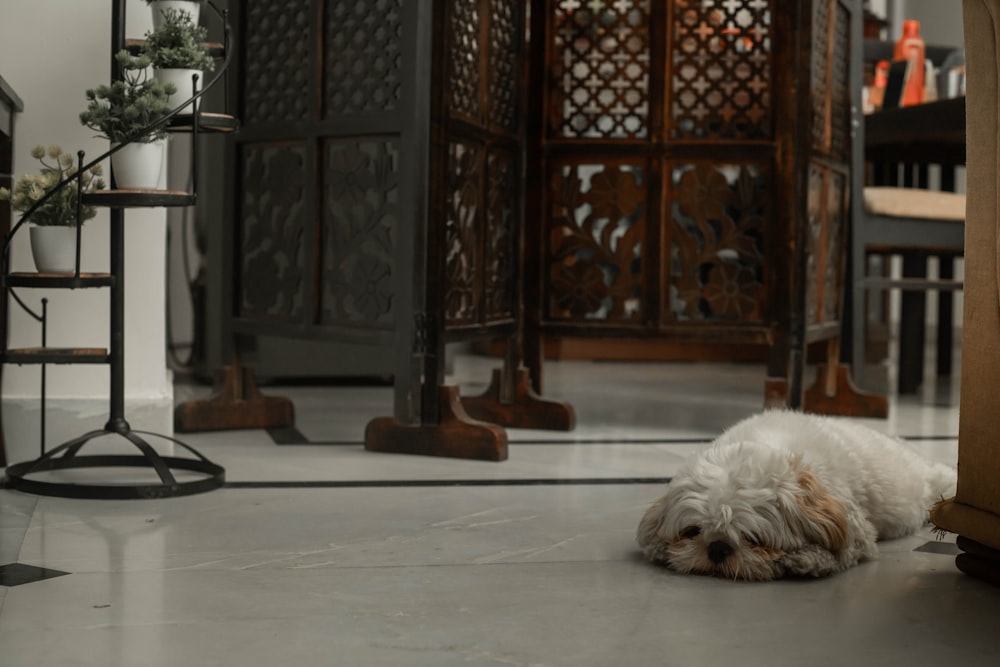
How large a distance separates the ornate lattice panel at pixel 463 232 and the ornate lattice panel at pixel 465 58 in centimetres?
10

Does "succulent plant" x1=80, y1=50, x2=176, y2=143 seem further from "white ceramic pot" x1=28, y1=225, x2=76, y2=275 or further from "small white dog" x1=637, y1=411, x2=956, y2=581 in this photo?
"small white dog" x1=637, y1=411, x2=956, y2=581

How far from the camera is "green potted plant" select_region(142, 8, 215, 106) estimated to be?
267 cm

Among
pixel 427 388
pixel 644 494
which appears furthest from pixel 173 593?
pixel 427 388

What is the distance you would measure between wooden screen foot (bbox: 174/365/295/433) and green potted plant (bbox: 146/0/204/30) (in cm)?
115

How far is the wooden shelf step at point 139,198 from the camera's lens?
255 centimetres

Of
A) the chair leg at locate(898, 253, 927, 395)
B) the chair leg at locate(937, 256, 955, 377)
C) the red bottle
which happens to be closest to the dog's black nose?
the chair leg at locate(898, 253, 927, 395)

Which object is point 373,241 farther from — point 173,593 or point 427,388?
point 173,593

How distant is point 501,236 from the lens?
371 centimetres

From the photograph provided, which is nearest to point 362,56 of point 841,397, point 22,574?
point 22,574

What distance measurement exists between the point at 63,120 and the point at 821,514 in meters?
2.17

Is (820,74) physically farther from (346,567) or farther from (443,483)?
(346,567)

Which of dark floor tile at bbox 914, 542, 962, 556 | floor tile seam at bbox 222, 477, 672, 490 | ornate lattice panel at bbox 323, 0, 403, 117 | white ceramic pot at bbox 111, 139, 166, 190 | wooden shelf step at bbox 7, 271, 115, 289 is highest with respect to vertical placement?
ornate lattice panel at bbox 323, 0, 403, 117

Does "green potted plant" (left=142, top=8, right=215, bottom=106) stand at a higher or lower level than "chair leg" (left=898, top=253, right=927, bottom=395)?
higher

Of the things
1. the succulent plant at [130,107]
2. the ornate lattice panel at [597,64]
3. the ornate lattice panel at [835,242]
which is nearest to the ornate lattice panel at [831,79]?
the ornate lattice panel at [835,242]
